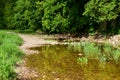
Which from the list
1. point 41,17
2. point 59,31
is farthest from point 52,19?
point 41,17

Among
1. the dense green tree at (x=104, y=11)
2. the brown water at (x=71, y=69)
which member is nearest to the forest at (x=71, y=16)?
the dense green tree at (x=104, y=11)

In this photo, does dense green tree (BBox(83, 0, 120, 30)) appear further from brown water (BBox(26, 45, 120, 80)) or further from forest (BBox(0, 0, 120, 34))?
brown water (BBox(26, 45, 120, 80))

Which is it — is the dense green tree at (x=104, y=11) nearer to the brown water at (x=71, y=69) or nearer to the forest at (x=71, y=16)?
the forest at (x=71, y=16)

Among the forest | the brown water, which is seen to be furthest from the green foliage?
the brown water

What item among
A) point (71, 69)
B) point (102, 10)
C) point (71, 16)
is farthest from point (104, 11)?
point (71, 69)

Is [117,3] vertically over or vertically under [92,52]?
over

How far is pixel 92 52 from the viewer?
22109mm

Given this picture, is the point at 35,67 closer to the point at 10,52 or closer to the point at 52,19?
the point at 10,52

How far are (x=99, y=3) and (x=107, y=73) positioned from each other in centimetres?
2096

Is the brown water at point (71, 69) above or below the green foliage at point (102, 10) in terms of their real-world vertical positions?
below

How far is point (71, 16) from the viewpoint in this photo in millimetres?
40938

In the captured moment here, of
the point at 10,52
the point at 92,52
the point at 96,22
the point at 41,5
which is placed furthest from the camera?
the point at 41,5

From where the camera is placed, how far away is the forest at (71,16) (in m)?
35.0

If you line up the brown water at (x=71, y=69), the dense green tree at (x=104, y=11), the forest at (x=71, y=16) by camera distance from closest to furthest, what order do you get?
the brown water at (x=71, y=69)
the dense green tree at (x=104, y=11)
the forest at (x=71, y=16)
